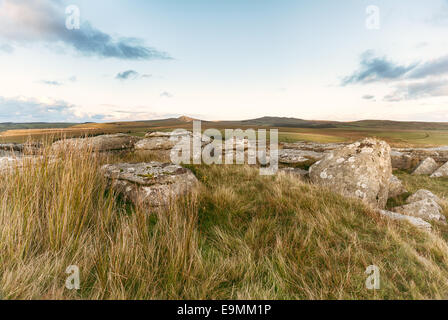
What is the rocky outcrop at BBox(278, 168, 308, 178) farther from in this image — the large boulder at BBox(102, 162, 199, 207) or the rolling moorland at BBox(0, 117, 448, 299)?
the large boulder at BBox(102, 162, 199, 207)

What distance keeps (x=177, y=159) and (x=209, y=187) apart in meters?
3.40

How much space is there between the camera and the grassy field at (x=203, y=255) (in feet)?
5.31

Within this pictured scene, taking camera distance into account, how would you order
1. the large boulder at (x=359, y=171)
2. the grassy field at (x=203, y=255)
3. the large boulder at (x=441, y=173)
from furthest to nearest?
1. the large boulder at (x=441, y=173)
2. the large boulder at (x=359, y=171)
3. the grassy field at (x=203, y=255)

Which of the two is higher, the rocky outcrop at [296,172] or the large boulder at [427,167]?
the rocky outcrop at [296,172]

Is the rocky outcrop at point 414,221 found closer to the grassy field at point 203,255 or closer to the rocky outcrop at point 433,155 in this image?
the grassy field at point 203,255

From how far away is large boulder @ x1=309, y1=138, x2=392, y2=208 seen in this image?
4930mm

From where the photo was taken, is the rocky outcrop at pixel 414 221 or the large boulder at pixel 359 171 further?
the large boulder at pixel 359 171

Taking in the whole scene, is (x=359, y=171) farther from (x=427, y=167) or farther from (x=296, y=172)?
(x=427, y=167)

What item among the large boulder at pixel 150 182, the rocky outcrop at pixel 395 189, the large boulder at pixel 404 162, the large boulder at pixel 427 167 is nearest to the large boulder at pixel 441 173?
the large boulder at pixel 427 167

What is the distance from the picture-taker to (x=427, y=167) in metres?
10.0

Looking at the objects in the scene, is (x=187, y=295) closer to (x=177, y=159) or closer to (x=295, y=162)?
(x=177, y=159)

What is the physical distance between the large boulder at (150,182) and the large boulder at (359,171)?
394 cm

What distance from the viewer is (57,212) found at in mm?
2176

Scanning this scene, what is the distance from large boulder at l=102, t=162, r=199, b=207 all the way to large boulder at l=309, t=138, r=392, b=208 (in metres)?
3.94
